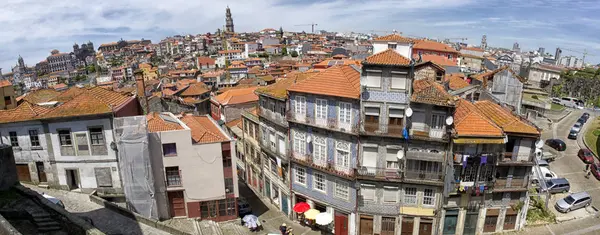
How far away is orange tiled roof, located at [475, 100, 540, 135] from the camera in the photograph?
28936 mm

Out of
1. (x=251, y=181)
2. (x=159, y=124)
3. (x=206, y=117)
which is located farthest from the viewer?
(x=251, y=181)

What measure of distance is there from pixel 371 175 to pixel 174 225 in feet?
56.6

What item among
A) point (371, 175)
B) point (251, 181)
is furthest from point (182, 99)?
point (371, 175)

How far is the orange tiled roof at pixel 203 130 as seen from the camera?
98.1ft

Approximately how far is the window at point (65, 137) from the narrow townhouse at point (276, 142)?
17.8 metres

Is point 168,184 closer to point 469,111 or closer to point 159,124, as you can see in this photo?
point 159,124

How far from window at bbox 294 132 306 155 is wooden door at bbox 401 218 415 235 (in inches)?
431

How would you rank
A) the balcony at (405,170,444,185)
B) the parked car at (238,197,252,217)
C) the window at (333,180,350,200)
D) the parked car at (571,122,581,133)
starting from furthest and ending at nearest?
1. the parked car at (571,122,581,133)
2. the parked car at (238,197,252,217)
3. the window at (333,180,350,200)
4. the balcony at (405,170,444,185)

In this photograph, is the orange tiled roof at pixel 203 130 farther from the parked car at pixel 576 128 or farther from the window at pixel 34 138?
the parked car at pixel 576 128

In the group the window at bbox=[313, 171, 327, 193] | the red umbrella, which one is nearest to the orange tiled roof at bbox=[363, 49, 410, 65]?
the window at bbox=[313, 171, 327, 193]

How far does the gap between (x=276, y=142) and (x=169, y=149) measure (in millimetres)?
11379

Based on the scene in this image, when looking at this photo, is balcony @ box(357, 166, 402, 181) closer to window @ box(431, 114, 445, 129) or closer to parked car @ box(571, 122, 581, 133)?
window @ box(431, 114, 445, 129)

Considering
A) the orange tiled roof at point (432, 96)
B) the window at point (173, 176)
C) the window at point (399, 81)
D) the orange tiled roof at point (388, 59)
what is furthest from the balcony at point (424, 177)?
the window at point (173, 176)

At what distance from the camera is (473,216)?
31203 millimetres
